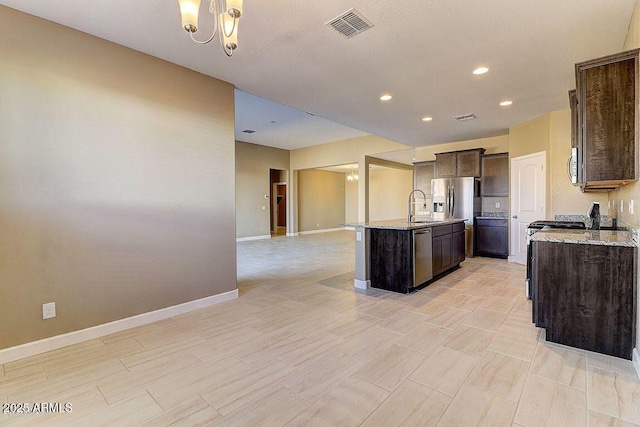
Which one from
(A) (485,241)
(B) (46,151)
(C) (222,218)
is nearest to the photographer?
(B) (46,151)

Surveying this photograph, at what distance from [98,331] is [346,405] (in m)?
2.47

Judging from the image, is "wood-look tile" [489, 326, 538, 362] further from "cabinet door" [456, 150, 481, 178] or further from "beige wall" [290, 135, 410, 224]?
"beige wall" [290, 135, 410, 224]

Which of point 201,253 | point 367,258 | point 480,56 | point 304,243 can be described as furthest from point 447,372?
point 304,243

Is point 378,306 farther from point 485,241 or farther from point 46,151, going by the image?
point 485,241

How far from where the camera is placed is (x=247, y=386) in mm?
2018

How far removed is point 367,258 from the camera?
4344 mm

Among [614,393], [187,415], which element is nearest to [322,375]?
[187,415]

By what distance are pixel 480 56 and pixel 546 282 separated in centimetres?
235

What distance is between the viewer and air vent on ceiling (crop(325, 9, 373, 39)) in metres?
2.48

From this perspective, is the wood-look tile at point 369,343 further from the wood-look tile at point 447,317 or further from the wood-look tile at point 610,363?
the wood-look tile at point 610,363

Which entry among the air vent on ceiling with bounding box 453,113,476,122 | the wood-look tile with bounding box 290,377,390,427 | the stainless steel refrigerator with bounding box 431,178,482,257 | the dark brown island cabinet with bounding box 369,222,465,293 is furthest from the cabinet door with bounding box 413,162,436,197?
the wood-look tile with bounding box 290,377,390,427

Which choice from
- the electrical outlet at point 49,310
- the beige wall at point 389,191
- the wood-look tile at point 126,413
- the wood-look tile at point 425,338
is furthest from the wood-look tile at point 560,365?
the beige wall at point 389,191

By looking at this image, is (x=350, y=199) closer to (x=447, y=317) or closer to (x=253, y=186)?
(x=253, y=186)

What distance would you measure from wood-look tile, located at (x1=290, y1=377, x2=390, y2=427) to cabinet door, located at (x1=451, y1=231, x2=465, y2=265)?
384cm
